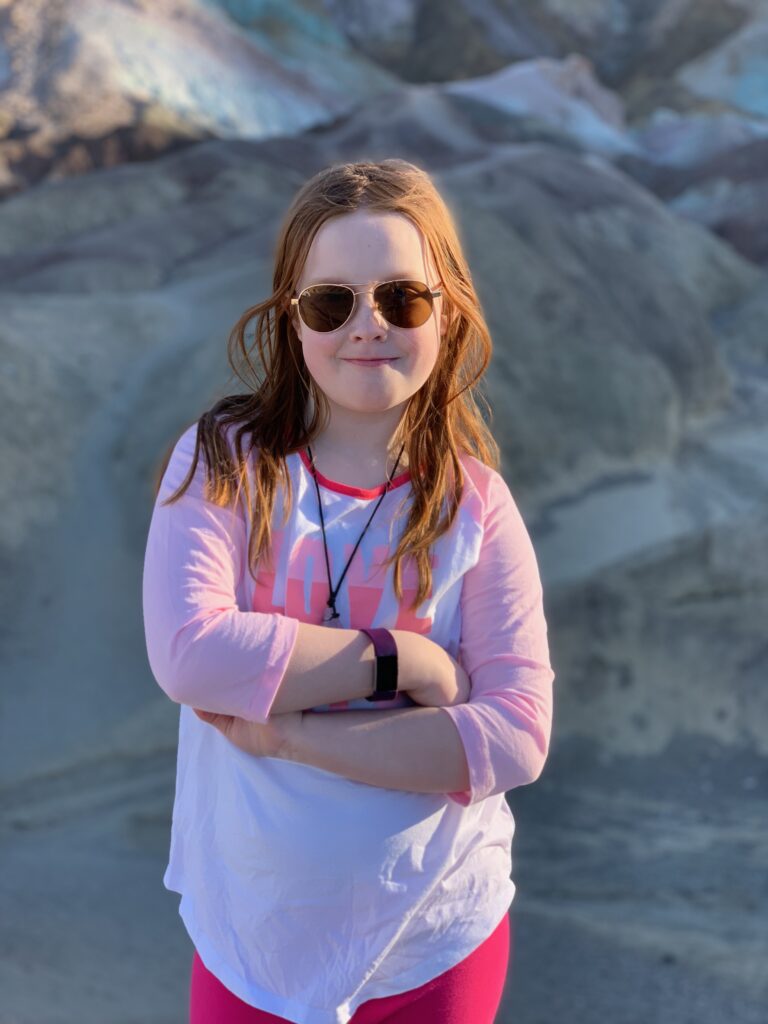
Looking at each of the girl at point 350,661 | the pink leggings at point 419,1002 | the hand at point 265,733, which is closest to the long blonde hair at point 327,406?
the girl at point 350,661

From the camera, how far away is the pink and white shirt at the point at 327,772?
0.99 m

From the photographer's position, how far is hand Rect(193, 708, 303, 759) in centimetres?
99

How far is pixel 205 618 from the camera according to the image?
3.29 ft

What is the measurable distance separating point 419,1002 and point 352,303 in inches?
26.1

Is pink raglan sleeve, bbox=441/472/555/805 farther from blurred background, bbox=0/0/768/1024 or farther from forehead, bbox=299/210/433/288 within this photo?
blurred background, bbox=0/0/768/1024

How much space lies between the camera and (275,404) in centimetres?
113

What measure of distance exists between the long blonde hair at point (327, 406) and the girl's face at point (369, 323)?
0.05 feet

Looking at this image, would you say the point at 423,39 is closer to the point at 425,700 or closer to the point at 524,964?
the point at 524,964

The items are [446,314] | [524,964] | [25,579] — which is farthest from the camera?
[25,579]

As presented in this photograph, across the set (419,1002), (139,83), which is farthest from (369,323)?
(139,83)

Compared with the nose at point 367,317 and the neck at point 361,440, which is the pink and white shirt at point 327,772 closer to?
the neck at point 361,440

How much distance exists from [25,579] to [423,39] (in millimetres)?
6182

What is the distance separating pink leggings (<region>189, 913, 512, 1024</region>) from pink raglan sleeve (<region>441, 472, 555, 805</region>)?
0.56 ft

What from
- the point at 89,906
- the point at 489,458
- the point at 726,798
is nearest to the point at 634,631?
the point at 726,798
